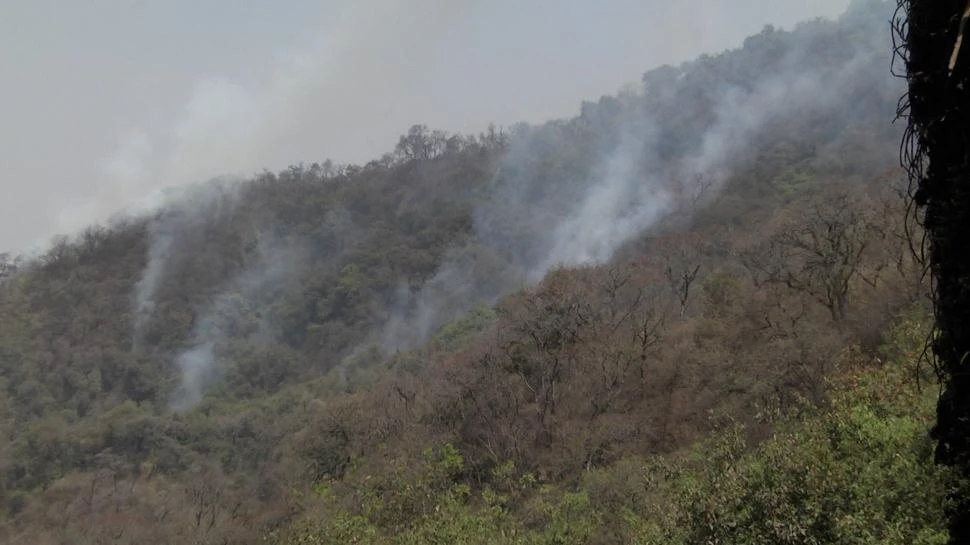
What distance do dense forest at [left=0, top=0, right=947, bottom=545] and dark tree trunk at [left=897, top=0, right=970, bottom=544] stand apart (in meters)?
0.56

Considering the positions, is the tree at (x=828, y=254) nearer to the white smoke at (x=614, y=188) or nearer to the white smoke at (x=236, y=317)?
the white smoke at (x=614, y=188)

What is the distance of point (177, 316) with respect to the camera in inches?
3282

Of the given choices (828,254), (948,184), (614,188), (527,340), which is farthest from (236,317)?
(948,184)

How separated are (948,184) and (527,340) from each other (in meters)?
31.7

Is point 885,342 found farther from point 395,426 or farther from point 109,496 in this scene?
point 109,496

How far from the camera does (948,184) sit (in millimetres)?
4109

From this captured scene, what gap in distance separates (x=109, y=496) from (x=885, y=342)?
4291 cm

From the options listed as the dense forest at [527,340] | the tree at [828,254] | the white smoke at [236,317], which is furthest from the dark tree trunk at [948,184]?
the white smoke at [236,317]

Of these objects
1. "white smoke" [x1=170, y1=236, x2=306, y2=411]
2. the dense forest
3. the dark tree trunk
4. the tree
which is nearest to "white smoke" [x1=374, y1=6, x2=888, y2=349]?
the dense forest

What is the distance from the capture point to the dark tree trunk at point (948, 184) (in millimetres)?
4027

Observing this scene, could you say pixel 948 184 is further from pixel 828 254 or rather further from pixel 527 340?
pixel 527 340

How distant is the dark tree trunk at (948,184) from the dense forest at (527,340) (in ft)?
1.83

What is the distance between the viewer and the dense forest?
610 inches

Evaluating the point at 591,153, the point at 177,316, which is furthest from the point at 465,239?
the point at 177,316
